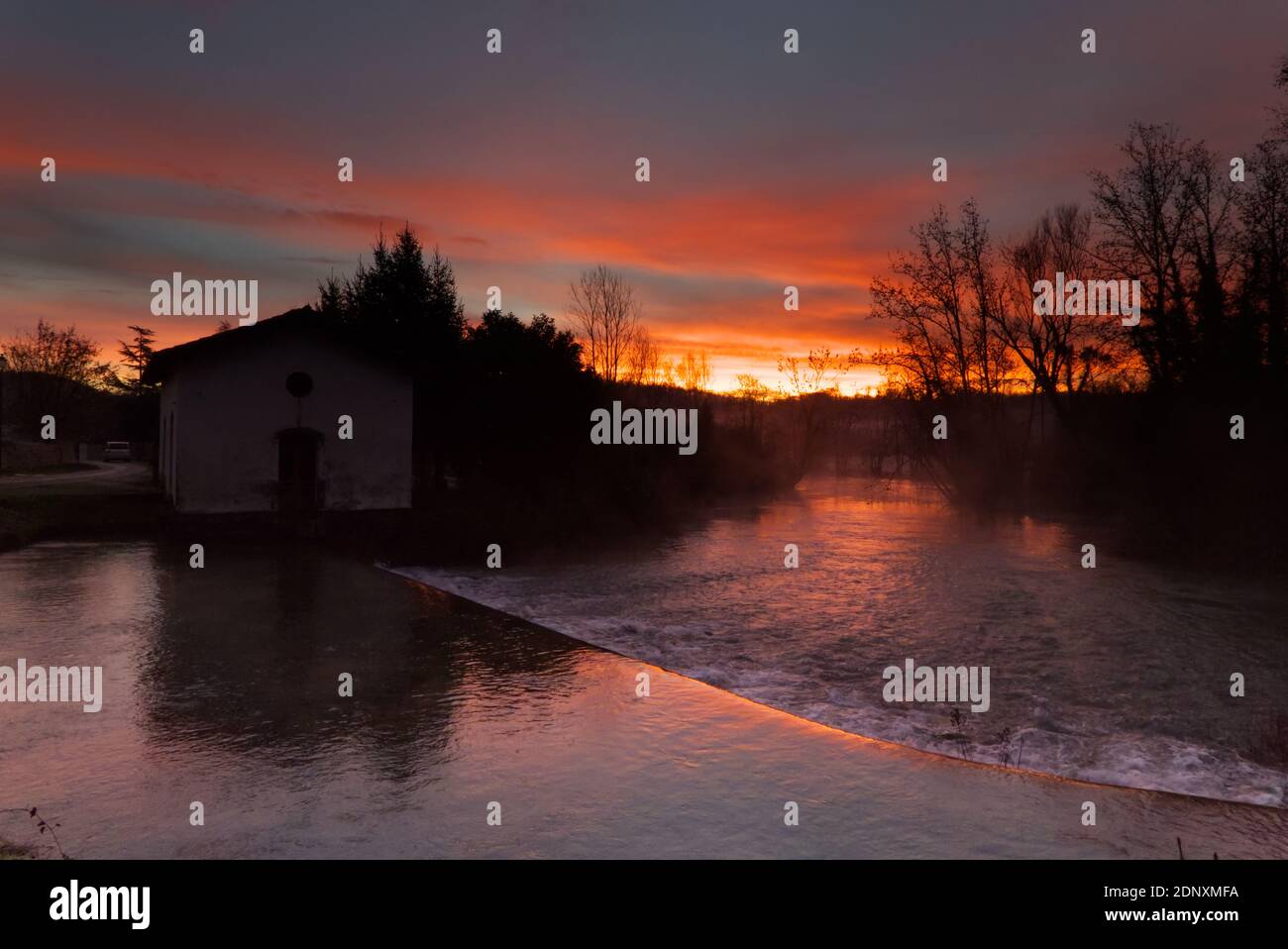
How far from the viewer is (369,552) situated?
2300 centimetres

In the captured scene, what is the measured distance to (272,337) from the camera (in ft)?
82.0

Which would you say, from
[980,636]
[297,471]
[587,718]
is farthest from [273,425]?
[980,636]

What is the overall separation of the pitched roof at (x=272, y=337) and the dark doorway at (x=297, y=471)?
9.73 feet

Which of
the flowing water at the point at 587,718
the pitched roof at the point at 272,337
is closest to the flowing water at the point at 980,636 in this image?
the flowing water at the point at 587,718

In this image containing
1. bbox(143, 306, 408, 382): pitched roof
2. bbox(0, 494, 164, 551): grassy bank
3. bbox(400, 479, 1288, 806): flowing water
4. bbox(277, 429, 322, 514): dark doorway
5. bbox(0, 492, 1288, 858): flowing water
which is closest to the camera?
bbox(0, 492, 1288, 858): flowing water

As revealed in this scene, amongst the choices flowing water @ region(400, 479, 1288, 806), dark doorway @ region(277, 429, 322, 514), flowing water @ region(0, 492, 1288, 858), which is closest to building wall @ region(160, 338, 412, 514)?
dark doorway @ region(277, 429, 322, 514)

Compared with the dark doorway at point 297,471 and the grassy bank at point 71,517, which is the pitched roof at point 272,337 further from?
the grassy bank at point 71,517

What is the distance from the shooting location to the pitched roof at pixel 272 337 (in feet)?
78.6

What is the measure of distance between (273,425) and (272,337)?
272cm

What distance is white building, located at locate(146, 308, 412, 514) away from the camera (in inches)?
946

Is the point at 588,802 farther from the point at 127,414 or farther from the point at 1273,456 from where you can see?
the point at 127,414

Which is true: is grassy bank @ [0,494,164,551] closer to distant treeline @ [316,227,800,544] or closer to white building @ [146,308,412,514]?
white building @ [146,308,412,514]

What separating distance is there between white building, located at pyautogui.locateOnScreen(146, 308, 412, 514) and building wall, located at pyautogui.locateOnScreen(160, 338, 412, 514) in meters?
0.03
